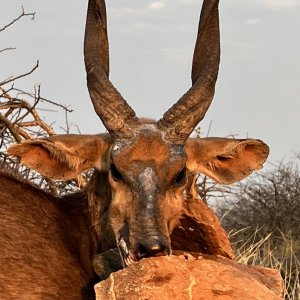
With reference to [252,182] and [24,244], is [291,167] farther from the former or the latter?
[24,244]

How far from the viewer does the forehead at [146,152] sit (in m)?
6.63

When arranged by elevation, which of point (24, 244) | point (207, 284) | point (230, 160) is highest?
point (230, 160)

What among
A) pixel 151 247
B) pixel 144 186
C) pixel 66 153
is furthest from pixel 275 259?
pixel 151 247

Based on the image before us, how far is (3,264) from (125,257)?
0.89 meters

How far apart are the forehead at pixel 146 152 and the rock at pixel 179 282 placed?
1.30m

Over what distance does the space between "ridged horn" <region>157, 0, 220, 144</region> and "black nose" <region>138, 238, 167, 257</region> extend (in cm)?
108

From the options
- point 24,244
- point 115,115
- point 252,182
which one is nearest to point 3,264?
point 24,244

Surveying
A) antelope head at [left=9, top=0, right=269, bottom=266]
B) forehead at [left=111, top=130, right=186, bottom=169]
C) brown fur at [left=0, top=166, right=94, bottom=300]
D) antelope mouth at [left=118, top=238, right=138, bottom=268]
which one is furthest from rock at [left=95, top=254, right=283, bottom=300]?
forehead at [left=111, top=130, right=186, bottom=169]

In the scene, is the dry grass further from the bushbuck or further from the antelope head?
the bushbuck

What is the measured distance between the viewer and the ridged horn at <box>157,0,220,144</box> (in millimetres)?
6922

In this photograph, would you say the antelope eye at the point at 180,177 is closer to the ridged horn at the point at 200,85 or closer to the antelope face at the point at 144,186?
the antelope face at the point at 144,186

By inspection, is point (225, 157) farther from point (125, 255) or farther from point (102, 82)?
point (125, 255)

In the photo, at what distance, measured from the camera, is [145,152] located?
6.64 meters

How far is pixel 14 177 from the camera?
24.2 ft
